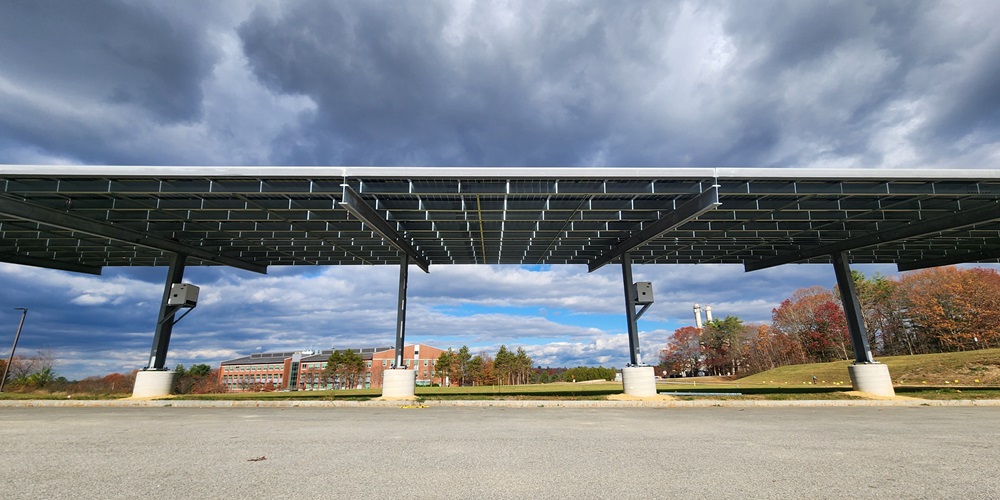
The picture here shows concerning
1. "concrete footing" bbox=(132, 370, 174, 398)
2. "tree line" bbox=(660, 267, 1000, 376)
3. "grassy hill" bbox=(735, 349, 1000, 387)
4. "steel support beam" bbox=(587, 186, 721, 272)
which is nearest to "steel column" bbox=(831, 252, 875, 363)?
"steel support beam" bbox=(587, 186, 721, 272)

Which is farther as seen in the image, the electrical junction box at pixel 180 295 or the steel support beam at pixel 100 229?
the electrical junction box at pixel 180 295

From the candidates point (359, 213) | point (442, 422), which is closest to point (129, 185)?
point (359, 213)

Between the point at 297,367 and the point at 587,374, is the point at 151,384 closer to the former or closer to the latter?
the point at 587,374

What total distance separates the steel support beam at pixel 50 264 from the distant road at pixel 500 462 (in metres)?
26.9

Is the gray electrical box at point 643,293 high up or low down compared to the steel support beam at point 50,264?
down

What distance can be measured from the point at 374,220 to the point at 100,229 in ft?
46.2

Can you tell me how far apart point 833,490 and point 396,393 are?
20628 mm

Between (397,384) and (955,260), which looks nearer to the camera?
(397,384)

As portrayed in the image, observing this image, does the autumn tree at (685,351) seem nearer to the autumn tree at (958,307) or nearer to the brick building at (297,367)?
the autumn tree at (958,307)

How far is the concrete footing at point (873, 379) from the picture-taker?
22.6 metres

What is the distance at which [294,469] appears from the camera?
229 inches

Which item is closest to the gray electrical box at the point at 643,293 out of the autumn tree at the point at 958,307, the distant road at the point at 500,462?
the distant road at the point at 500,462

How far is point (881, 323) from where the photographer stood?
6506 cm

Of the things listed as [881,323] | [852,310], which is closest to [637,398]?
[852,310]
